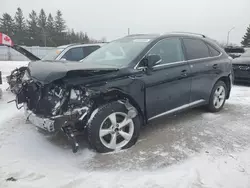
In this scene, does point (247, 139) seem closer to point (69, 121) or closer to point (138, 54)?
point (138, 54)

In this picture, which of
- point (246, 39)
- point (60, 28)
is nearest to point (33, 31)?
point (60, 28)

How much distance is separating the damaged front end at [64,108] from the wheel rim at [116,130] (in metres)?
0.30

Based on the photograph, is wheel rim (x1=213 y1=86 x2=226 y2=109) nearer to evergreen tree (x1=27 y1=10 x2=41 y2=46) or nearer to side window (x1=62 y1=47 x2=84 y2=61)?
side window (x1=62 y1=47 x2=84 y2=61)

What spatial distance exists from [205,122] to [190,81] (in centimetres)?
95

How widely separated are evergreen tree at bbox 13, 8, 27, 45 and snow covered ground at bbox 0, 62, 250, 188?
58.6 meters

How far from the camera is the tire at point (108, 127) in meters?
3.04

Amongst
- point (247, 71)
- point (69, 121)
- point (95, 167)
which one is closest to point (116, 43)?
point (69, 121)

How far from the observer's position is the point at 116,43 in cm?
454

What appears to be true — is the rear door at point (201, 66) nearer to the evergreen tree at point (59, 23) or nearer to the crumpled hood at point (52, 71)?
the crumpled hood at point (52, 71)

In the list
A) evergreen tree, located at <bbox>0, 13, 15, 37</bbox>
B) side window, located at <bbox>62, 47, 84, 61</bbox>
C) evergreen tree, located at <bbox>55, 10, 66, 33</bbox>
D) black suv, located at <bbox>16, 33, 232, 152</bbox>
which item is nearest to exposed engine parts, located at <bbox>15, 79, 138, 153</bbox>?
black suv, located at <bbox>16, 33, 232, 152</bbox>

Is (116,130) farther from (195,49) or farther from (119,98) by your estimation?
(195,49)

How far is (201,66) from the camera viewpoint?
455cm

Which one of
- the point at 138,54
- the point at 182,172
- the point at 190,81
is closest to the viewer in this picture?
the point at 182,172

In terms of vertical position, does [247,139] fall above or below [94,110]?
below
